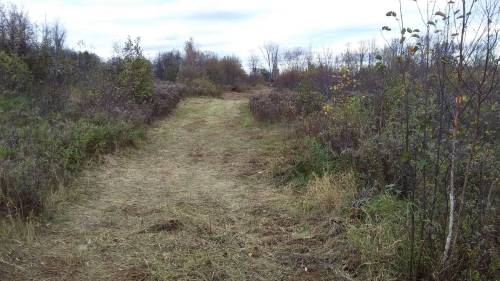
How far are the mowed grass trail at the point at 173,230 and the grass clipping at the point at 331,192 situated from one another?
266 mm

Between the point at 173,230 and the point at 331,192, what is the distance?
1699mm

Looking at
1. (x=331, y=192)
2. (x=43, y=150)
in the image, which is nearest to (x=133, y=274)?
(x=331, y=192)

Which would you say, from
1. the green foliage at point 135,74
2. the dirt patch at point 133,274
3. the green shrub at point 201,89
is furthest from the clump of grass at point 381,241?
the green shrub at point 201,89

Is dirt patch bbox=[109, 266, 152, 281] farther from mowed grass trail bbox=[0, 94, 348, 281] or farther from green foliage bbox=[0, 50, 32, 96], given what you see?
green foliage bbox=[0, 50, 32, 96]

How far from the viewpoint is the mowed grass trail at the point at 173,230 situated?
3143 mm

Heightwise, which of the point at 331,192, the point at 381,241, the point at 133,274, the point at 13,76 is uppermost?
the point at 13,76

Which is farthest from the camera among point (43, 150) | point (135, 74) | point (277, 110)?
point (135, 74)

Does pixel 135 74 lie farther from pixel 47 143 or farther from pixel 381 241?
pixel 381 241

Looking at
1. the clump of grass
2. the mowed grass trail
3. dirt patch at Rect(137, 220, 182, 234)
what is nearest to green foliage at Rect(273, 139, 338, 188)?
the mowed grass trail

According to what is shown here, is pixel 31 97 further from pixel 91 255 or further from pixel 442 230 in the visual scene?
pixel 442 230

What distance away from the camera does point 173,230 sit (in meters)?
3.88

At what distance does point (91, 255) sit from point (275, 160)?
3.39 m

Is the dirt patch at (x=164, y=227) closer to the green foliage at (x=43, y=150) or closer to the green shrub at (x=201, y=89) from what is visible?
the green foliage at (x=43, y=150)

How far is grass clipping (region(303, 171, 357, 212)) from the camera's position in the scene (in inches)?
165
